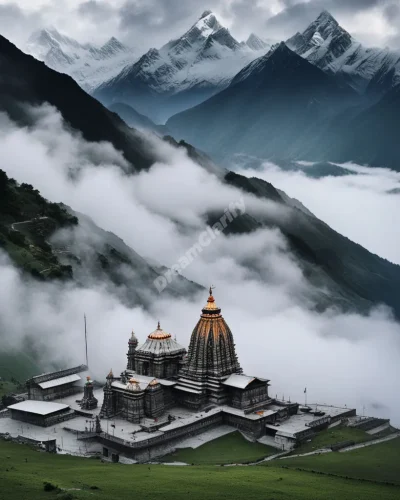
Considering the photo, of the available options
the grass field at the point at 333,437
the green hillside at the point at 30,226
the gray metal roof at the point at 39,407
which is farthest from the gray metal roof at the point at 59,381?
the grass field at the point at 333,437

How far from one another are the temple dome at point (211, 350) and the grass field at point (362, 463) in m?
24.9

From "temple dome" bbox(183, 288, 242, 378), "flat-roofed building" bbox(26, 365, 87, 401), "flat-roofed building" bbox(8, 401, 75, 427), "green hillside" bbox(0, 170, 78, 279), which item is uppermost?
"green hillside" bbox(0, 170, 78, 279)

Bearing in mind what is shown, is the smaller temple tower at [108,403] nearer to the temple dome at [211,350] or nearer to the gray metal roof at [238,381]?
the temple dome at [211,350]

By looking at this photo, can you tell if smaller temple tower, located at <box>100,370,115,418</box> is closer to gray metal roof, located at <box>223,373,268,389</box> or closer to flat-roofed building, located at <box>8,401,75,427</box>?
flat-roofed building, located at <box>8,401,75,427</box>

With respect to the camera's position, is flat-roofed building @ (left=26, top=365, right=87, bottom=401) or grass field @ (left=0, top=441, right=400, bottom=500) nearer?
grass field @ (left=0, top=441, right=400, bottom=500)

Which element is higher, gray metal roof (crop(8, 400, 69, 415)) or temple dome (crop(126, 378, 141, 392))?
temple dome (crop(126, 378, 141, 392))

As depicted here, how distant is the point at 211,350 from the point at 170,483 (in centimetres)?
4070

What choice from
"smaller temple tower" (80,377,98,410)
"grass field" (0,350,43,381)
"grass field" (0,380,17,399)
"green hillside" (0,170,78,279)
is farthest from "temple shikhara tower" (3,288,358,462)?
"green hillside" (0,170,78,279)

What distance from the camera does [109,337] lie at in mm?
128375

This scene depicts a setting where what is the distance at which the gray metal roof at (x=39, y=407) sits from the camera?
9281 cm

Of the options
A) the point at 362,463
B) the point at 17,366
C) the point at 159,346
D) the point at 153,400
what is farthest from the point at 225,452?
the point at 17,366

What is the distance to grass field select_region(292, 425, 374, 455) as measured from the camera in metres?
86.4

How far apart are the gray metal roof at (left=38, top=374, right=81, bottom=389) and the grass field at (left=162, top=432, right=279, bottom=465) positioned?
25.4 m

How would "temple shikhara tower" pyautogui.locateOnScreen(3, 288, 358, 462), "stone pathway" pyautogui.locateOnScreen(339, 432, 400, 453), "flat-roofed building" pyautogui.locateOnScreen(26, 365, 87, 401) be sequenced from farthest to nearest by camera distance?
"flat-roofed building" pyautogui.locateOnScreen(26, 365, 87, 401)
"temple shikhara tower" pyautogui.locateOnScreen(3, 288, 358, 462)
"stone pathway" pyautogui.locateOnScreen(339, 432, 400, 453)
